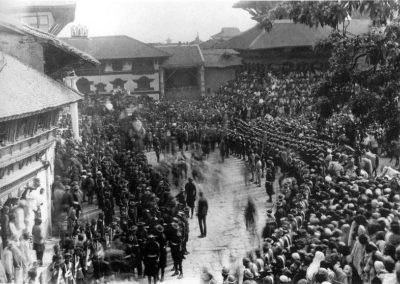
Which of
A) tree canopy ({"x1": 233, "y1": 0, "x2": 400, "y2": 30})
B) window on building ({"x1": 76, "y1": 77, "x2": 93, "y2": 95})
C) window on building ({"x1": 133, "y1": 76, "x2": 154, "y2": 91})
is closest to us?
tree canopy ({"x1": 233, "y1": 0, "x2": 400, "y2": 30})

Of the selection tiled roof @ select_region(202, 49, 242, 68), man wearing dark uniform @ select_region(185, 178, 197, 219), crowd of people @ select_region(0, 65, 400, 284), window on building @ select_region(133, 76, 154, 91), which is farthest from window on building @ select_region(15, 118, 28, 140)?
tiled roof @ select_region(202, 49, 242, 68)

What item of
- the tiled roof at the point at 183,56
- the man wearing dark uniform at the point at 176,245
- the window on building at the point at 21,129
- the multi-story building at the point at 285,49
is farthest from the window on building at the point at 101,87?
the man wearing dark uniform at the point at 176,245

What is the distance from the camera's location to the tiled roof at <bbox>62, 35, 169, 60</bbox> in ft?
126

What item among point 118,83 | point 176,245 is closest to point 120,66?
point 118,83

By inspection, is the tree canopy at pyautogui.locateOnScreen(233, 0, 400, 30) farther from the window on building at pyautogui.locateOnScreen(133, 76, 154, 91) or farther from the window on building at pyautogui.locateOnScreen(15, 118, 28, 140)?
the window on building at pyautogui.locateOnScreen(133, 76, 154, 91)

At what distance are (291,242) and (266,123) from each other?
52.5ft

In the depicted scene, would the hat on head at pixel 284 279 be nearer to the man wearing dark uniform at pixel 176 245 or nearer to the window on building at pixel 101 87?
the man wearing dark uniform at pixel 176 245

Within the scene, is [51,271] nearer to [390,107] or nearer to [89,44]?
[390,107]

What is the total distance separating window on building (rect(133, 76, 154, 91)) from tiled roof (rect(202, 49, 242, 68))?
5.83 m

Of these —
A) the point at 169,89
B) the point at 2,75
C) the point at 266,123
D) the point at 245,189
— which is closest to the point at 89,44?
the point at 169,89

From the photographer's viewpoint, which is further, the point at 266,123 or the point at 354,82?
the point at 266,123

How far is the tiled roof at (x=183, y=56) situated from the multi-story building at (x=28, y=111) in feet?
73.9

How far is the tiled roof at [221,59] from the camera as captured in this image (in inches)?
1780

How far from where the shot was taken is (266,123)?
26734 mm
